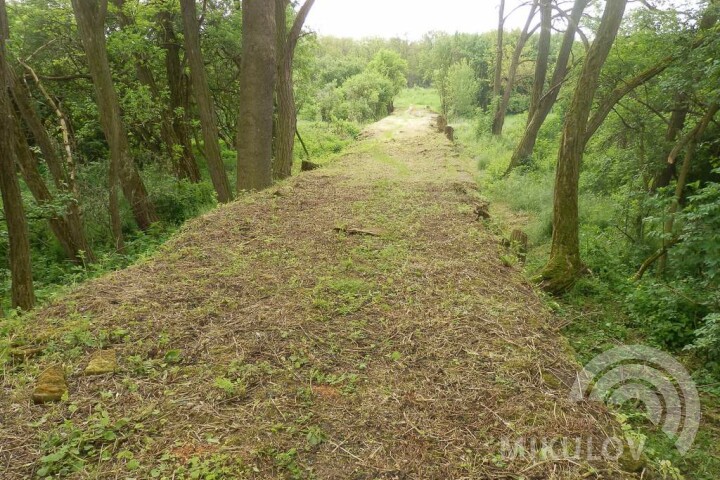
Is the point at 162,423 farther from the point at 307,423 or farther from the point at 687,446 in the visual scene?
the point at 687,446

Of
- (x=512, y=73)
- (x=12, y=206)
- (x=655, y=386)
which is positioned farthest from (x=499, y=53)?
(x=12, y=206)

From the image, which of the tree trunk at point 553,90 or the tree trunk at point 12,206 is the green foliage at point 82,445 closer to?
the tree trunk at point 12,206

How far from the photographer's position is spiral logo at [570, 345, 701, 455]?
3.78 m

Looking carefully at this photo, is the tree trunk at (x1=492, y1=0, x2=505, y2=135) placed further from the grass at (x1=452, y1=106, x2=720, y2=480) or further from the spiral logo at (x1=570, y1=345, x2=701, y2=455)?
the spiral logo at (x1=570, y1=345, x2=701, y2=455)

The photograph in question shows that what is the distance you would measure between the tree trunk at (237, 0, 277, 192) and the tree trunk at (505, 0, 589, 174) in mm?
7066

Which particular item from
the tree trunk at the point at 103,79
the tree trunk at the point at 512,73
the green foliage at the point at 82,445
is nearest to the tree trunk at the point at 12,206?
the tree trunk at the point at 103,79

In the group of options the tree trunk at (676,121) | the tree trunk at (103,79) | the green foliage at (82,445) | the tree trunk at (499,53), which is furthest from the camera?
the tree trunk at (499,53)

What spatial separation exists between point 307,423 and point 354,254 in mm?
2670

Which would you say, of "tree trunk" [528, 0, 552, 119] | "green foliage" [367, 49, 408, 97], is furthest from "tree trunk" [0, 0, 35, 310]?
"green foliage" [367, 49, 408, 97]

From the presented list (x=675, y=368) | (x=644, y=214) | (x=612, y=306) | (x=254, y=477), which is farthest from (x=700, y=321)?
(x=254, y=477)

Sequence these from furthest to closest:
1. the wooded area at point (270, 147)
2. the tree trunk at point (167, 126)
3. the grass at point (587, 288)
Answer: the tree trunk at point (167, 126) < the wooded area at point (270, 147) < the grass at point (587, 288)

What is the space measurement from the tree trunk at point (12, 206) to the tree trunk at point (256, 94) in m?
3.65

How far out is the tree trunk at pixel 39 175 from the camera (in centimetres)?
700

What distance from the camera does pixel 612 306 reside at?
20.1 feet
